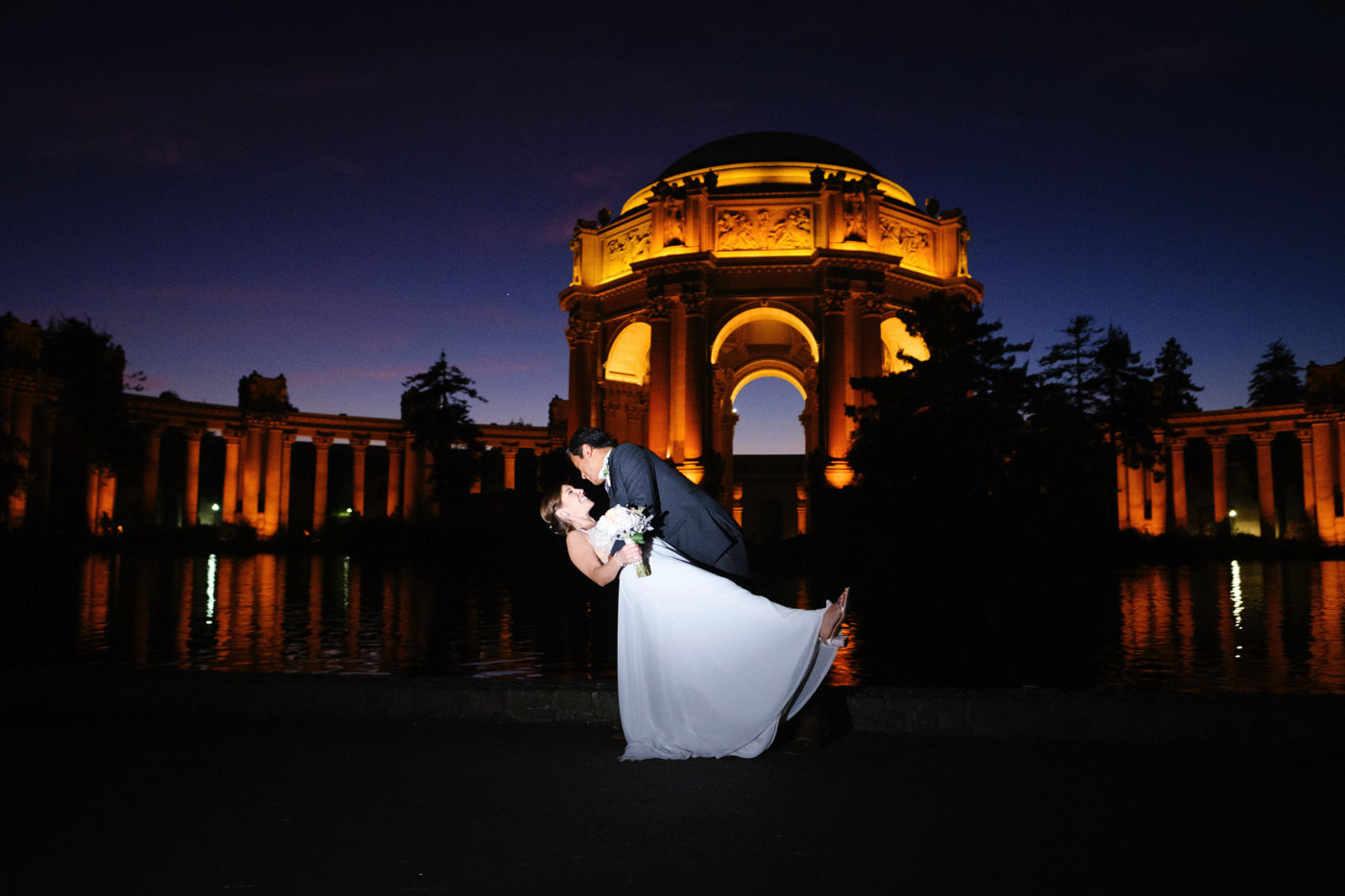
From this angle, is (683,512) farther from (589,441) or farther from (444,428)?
(444,428)

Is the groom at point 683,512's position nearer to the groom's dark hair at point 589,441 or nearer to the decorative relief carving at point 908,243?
the groom's dark hair at point 589,441

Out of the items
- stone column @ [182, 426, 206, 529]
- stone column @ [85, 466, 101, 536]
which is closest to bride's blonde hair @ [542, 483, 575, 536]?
stone column @ [85, 466, 101, 536]

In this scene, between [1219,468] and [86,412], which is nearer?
[86,412]

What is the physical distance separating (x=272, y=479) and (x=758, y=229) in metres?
36.5

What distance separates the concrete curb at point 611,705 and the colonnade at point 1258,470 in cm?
5568

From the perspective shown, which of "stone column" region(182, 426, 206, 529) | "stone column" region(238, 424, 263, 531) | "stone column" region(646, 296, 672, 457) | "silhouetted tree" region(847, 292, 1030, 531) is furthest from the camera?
"stone column" region(238, 424, 263, 531)

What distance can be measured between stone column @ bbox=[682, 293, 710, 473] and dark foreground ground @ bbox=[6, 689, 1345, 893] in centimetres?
4150

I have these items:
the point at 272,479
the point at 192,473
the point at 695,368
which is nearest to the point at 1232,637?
the point at 695,368

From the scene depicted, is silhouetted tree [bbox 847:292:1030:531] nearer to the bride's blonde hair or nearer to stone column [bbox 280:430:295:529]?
the bride's blonde hair

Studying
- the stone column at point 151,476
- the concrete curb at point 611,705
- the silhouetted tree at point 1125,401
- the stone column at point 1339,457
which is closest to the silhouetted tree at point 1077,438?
the silhouetted tree at point 1125,401

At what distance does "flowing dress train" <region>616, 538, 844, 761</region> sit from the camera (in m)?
5.98

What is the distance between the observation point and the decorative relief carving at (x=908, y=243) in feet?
168

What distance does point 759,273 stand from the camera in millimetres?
49438

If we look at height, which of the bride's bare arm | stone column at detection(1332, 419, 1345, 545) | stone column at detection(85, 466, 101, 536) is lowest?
the bride's bare arm
